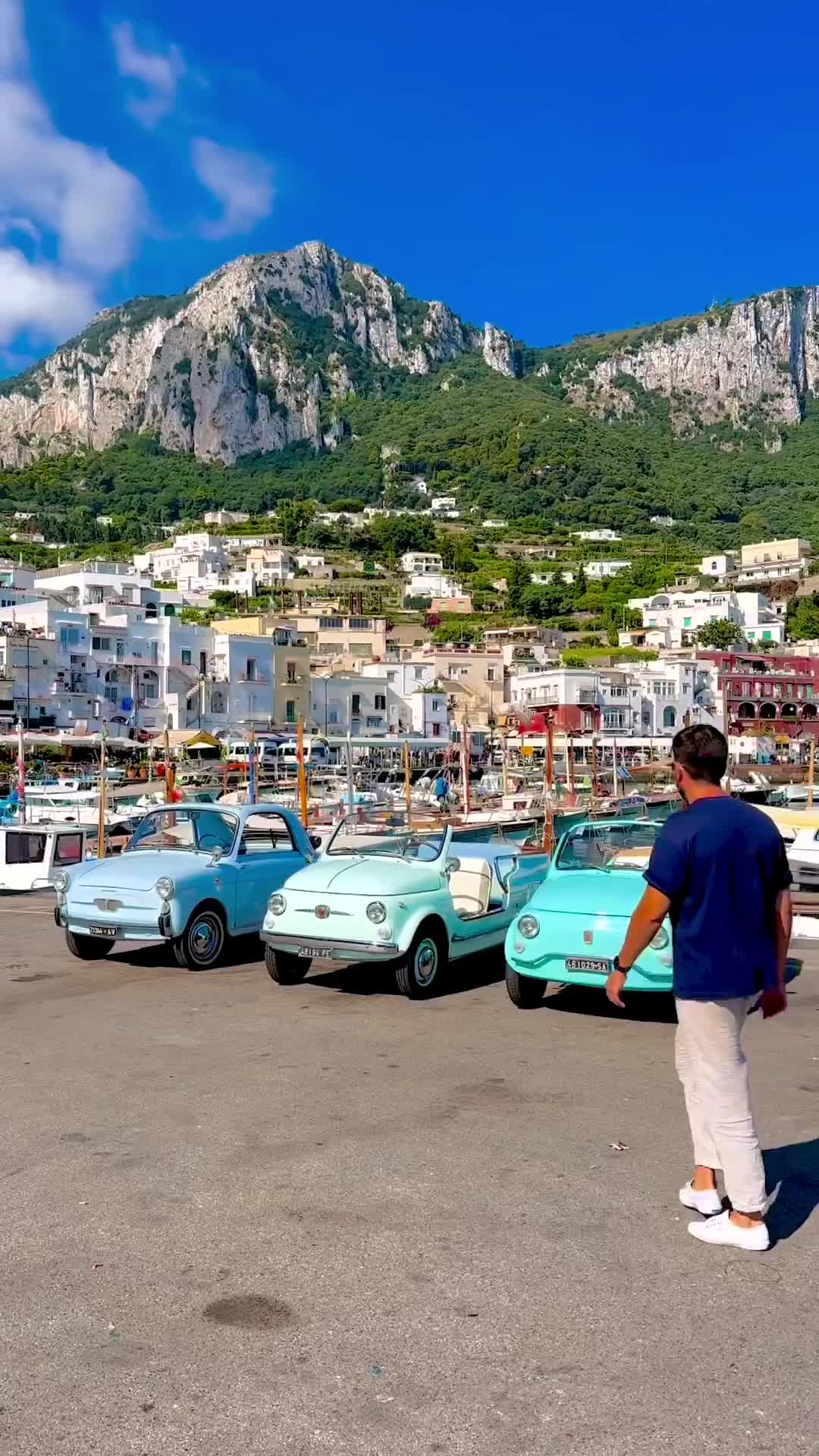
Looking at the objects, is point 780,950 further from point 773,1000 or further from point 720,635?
point 720,635

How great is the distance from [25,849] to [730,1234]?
20598 mm

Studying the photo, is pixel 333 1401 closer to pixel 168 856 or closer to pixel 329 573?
pixel 168 856

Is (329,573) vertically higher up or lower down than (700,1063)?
higher up

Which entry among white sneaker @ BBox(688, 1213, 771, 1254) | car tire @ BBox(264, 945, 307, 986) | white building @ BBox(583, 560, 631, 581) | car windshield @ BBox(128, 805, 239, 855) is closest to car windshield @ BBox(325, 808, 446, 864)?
car windshield @ BBox(128, 805, 239, 855)

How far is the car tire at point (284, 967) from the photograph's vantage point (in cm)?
1126

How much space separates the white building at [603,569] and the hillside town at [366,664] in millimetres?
15388

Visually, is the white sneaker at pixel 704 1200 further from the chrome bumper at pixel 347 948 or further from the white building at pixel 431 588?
the white building at pixel 431 588

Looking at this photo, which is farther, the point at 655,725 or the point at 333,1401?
the point at 655,725

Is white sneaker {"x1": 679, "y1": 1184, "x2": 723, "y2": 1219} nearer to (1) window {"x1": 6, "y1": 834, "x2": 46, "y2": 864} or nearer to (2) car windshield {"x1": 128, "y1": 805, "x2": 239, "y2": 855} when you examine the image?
(2) car windshield {"x1": 128, "y1": 805, "x2": 239, "y2": 855}

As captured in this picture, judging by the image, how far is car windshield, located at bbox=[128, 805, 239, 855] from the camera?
43.6ft

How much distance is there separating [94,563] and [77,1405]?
116m

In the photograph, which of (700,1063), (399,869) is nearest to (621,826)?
(399,869)

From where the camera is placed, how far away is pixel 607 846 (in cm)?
1153

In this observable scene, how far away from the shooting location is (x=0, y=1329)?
4.04 m
